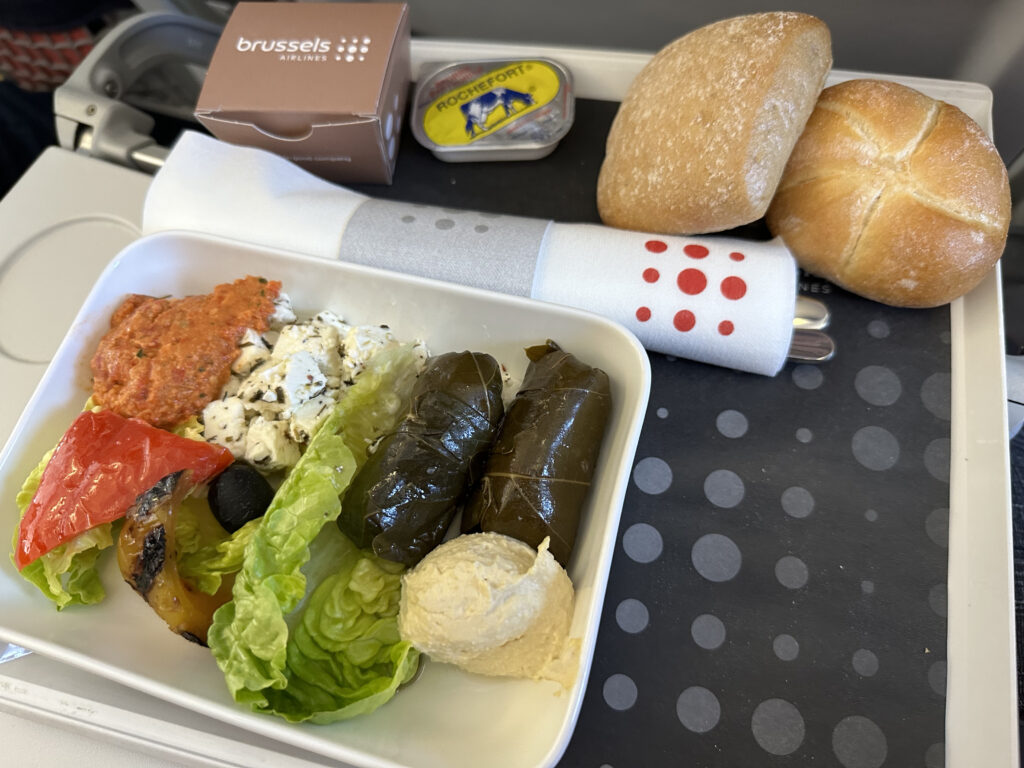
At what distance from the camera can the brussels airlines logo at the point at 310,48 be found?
114cm

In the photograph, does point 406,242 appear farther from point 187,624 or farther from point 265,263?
point 187,624

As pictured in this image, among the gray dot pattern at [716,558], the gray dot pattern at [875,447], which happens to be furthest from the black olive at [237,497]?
the gray dot pattern at [875,447]

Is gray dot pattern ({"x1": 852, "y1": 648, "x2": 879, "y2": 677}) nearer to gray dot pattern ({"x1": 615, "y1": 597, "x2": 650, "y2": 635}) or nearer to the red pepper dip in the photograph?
gray dot pattern ({"x1": 615, "y1": 597, "x2": 650, "y2": 635})

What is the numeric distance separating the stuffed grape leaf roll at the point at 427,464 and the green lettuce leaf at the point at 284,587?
0.04 metres

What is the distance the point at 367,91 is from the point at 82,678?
3.08 ft

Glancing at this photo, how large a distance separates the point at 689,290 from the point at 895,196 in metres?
0.30

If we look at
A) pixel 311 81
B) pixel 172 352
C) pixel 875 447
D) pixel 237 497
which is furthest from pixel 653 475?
pixel 311 81

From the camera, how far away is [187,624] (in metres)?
0.83

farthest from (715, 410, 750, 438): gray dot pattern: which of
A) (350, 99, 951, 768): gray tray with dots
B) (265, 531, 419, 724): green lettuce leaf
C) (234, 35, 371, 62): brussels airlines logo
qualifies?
(234, 35, 371, 62): brussels airlines logo

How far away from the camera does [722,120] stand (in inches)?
36.8

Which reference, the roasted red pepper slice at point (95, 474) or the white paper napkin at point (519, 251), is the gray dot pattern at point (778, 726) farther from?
the roasted red pepper slice at point (95, 474)

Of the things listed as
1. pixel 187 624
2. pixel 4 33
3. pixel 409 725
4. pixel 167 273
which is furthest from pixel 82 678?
pixel 4 33

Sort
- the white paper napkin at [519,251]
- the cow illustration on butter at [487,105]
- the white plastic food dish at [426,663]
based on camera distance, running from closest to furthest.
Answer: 1. the white plastic food dish at [426,663]
2. the white paper napkin at [519,251]
3. the cow illustration on butter at [487,105]

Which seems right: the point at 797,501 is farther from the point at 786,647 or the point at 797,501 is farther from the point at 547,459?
the point at 547,459
